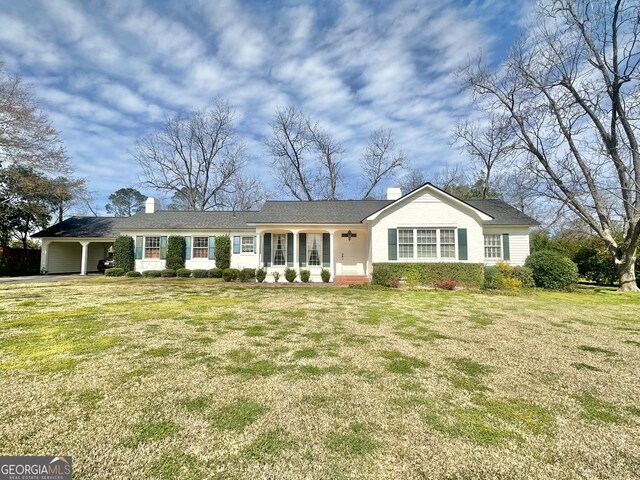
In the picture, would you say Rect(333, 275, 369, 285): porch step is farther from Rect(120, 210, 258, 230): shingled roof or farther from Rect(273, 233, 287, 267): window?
Rect(120, 210, 258, 230): shingled roof

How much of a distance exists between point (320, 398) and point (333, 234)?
14380 mm

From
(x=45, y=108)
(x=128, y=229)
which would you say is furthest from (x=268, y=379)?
(x=45, y=108)

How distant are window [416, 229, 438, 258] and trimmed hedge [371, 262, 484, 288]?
682 mm

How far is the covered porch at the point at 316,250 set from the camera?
17.5m

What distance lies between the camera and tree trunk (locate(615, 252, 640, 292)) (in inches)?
587

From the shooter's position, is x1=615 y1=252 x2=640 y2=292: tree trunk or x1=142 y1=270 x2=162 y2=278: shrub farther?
x1=142 y1=270 x2=162 y2=278: shrub

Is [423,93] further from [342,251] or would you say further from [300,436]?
[300,436]

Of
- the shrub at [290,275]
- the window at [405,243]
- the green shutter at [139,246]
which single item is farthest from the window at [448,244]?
the green shutter at [139,246]

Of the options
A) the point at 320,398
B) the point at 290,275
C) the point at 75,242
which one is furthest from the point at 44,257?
the point at 320,398

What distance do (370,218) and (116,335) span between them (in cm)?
1248

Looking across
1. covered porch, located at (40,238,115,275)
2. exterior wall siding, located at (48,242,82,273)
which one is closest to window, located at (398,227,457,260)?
covered porch, located at (40,238,115,275)

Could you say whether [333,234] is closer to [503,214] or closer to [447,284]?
[447,284]

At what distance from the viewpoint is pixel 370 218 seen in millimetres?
15844

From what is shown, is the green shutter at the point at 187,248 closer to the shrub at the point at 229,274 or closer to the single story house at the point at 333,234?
the single story house at the point at 333,234
